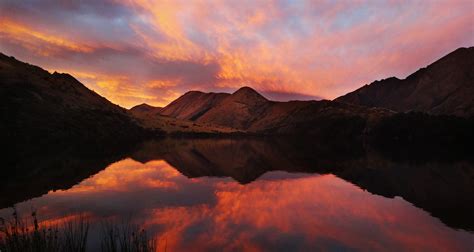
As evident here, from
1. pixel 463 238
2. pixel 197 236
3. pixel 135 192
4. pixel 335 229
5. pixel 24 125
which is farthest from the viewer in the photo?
pixel 24 125

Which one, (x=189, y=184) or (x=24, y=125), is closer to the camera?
(x=189, y=184)

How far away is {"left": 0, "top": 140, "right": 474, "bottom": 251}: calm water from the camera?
2359 cm

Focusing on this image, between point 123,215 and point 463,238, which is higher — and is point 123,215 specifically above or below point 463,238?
above

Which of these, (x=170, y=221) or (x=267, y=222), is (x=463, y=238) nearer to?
(x=267, y=222)

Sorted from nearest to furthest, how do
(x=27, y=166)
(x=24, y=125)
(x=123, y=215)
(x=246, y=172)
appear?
1. (x=123, y=215)
2. (x=27, y=166)
3. (x=246, y=172)
4. (x=24, y=125)

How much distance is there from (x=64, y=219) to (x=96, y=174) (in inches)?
1224

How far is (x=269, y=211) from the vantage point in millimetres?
32938

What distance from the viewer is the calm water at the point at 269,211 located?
23594 millimetres

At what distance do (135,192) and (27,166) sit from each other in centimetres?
3372

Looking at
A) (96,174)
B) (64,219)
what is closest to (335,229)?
(64,219)

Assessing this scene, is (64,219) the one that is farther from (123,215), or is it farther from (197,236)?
(197,236)

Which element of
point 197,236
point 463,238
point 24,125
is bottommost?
point 463,238

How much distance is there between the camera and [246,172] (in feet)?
216

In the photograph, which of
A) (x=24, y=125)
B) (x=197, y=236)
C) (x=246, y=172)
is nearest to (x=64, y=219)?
(x=197, y=236)
